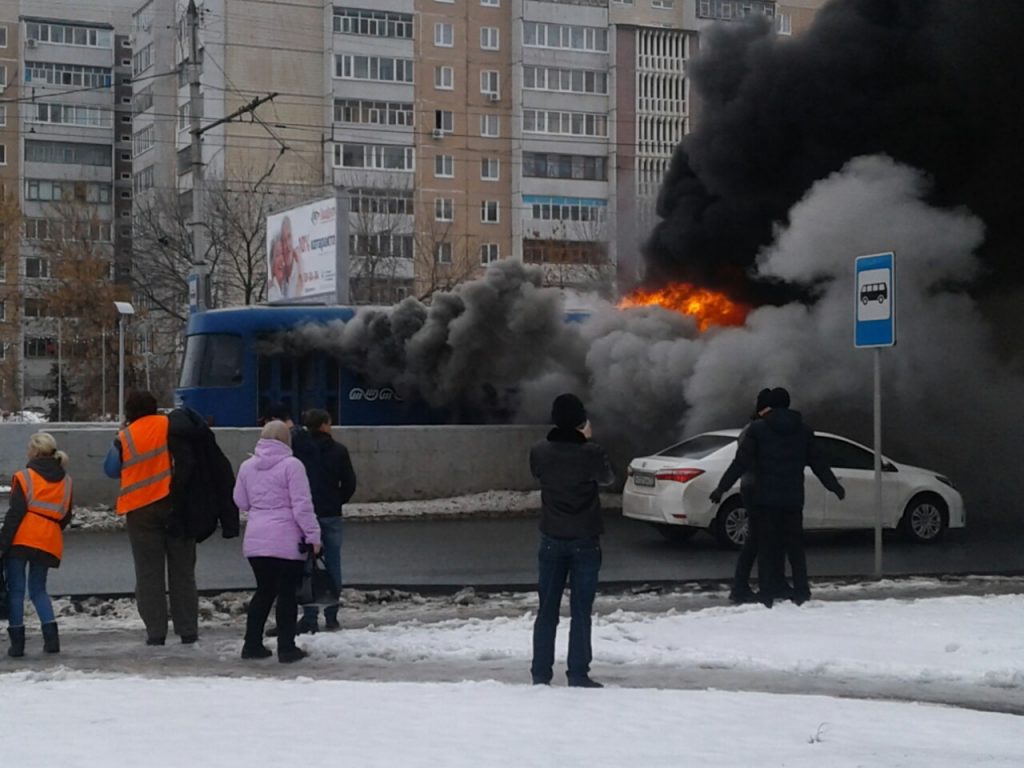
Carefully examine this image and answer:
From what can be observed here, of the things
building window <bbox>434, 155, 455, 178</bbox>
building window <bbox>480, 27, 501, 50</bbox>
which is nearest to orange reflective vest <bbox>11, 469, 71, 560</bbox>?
building window <bbox>434, 155, 455, 178</bbox>

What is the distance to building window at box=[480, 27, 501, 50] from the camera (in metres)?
69.2

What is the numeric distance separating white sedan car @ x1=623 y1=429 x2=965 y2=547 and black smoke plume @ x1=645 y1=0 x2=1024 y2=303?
6.29 meters

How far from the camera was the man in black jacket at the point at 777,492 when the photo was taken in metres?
11.3

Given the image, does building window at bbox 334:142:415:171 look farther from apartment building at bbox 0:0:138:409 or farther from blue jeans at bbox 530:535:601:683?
blue jeans at bbox 530:535:601:683

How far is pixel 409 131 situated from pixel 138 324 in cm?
2044

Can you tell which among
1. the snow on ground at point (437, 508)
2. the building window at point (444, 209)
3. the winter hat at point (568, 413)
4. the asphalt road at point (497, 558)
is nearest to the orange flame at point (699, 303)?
the snow on ground at point (437, 508)

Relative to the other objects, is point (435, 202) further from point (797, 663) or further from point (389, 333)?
point (797, 663)

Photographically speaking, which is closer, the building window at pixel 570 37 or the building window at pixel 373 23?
the building window at pixel 373 23

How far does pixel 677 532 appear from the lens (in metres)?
16.6

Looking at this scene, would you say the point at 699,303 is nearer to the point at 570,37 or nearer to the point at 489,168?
the point at 489,168

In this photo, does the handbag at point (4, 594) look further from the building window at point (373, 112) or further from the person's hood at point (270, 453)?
the building window at point (373, 112)

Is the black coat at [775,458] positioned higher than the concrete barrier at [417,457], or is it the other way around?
the black coat at [775,458]

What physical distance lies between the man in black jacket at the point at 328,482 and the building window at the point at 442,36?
196 ft

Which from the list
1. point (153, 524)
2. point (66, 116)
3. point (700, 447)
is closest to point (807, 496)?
point (700, 447)
